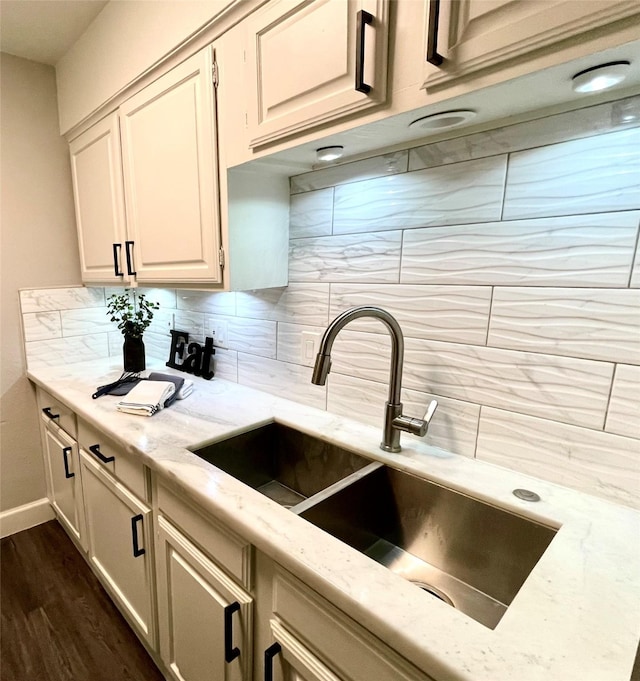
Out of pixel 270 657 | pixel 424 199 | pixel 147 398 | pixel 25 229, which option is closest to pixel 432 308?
pixel 424 199

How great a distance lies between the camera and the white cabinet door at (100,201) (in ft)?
5.30

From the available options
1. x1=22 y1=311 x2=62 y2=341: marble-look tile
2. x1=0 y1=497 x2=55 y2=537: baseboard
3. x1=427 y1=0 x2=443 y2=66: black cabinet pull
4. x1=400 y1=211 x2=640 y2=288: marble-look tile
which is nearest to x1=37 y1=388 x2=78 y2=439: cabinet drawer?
x1=22 y1=311 x2=62 y2=341: marble-look tile

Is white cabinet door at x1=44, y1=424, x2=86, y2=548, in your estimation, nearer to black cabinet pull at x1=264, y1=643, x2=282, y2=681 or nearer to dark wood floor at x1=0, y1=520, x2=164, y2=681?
dark wood floor at x1=0, y1=520, x2=164, y2=681

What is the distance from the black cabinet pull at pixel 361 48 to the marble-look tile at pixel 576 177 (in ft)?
1.32

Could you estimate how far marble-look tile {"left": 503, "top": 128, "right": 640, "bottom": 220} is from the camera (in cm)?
74

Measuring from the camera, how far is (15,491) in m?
2.04

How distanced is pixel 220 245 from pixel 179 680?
1.36 m

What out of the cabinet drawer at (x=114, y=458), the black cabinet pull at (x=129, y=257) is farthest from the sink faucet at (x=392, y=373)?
the black cabinet pull at (x=129, y=257)

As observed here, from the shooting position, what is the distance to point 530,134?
845mm

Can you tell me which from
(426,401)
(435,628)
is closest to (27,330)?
(426,401)

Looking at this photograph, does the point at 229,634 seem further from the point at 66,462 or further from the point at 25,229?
the point at 25,229

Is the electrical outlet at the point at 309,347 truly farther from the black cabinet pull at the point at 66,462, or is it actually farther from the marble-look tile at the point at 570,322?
the black cabinet pull at the point at 66,462

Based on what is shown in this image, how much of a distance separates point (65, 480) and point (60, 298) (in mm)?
951

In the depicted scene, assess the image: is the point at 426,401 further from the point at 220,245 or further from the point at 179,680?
the point at 179,680
